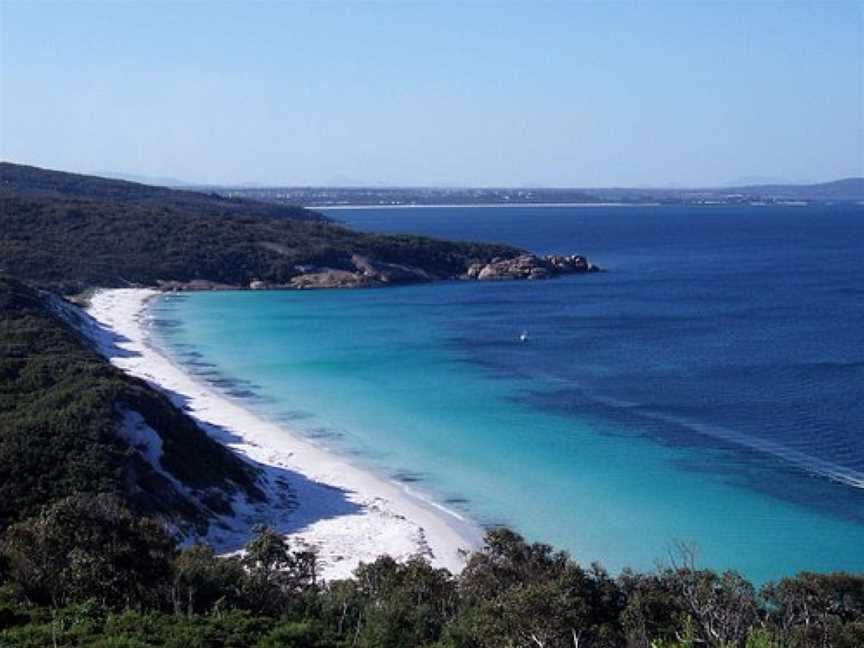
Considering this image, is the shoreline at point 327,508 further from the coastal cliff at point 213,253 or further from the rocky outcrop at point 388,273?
the rocky outcrop at point 388,273

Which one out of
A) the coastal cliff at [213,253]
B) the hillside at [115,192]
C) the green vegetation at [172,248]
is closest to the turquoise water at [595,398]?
the coastal cliff at [213,253]

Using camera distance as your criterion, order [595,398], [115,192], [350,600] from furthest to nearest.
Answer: [115,192], [595,398], [350,600]

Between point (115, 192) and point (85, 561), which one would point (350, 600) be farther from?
point (115, 192)

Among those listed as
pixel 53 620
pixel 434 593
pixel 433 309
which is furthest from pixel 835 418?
pixel 433 309

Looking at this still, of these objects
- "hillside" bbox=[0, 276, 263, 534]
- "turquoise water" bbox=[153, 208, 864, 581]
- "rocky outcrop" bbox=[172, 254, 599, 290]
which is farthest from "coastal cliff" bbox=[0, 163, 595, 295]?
"hillside" bbox=[0, 276, 263, 534]

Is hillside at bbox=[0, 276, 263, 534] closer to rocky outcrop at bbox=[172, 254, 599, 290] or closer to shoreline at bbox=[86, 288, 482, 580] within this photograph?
shoreline at bbox=[86, 288, 482, 580]

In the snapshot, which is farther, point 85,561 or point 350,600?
point 350,600

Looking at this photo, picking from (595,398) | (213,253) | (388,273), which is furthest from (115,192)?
(595,398)
